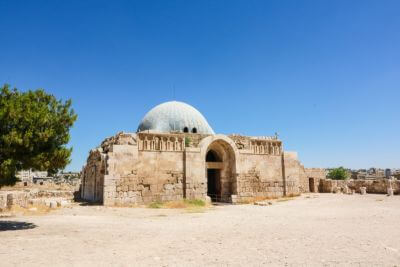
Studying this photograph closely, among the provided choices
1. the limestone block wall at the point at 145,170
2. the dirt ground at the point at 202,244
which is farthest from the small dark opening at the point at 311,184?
the dirt ground at the point at 202,244

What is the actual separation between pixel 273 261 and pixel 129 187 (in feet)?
39.6

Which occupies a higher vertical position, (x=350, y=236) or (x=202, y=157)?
(x=202, y=157)

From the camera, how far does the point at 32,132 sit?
871cm

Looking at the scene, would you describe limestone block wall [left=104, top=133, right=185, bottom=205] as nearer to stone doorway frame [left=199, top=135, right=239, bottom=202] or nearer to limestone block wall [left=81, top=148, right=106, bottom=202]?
limestone block wall [left=81, top=148, right=106, bottom=202]

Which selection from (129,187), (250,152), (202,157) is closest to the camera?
(129,187)

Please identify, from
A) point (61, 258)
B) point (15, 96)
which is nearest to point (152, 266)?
point (61, 258)

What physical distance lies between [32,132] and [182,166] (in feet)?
33.0

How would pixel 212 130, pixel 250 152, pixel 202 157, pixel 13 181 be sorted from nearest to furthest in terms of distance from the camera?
pixel 13 181, pixel 202 157, pixel 250 152, pixel 212 130

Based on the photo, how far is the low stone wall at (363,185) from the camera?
73.5 ft

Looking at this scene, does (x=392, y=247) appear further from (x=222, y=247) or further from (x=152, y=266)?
(x=152, y=266)

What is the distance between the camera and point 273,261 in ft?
16.9

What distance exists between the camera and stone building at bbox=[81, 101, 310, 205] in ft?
53.0

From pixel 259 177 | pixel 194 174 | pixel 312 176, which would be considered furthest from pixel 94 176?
pixel 312 176

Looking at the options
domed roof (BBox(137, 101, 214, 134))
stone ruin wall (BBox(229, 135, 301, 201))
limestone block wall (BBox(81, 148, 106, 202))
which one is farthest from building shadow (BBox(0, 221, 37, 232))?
domed roof (BBox(137, 101, 214, 134))
